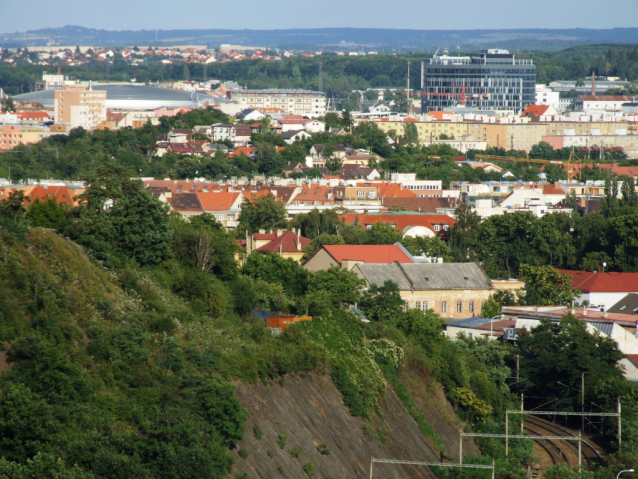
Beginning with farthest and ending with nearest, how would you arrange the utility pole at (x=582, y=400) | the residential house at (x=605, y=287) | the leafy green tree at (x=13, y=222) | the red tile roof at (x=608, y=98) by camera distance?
the red tile roof at (x=608, y=98), the residential house at (x=605, y=287), the utility pole at (x=582, y=400), the leafy green tree at (x=13, y=222)

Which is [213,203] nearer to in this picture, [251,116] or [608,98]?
[251,116]

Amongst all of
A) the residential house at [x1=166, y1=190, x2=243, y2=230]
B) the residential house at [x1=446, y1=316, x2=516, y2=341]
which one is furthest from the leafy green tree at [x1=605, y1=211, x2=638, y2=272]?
the residential house at [x1=166, y1=190, x2=243, y2=230]

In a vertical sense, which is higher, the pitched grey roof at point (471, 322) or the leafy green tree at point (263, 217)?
the leafy green tree at point (263, 217)

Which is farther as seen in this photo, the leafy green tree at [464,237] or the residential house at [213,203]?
the residential house at [213,203]

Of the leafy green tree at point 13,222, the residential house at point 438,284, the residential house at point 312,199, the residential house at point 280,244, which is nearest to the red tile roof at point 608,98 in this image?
the residential house at point 312,199

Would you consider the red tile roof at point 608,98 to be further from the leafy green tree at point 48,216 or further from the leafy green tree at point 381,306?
the leafy green tree at point 48,216

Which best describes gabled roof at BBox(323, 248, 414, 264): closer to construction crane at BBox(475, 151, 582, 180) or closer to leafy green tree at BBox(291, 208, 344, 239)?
leafy green tree at BBox(291, 208, 344, 239)

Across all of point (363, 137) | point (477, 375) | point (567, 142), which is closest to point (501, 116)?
point (567, 142)
